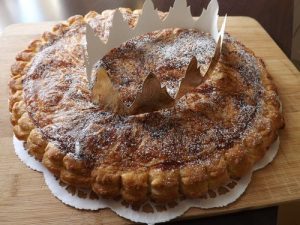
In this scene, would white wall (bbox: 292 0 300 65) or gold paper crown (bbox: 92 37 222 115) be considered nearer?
gold paper crown (bbox: 92 37 222 115)

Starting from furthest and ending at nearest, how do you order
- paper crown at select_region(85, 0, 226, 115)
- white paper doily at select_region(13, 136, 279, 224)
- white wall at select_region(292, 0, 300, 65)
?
white wall at select_region(292, 0, 300, 65) < paper crown at select_region(85, 0, 226, 115) < white paper doily at select_region(13, 136, 279, 224)

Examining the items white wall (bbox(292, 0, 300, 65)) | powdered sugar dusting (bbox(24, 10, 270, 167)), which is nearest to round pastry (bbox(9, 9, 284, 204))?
powdered sugar dusting (bbox(24, 10, 270, 167))

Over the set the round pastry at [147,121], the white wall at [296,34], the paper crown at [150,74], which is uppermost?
the paper crown at [150,74]

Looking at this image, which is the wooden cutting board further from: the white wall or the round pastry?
the white wall

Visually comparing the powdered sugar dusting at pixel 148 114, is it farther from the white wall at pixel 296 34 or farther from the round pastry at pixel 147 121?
the white wall at pixel 296 34

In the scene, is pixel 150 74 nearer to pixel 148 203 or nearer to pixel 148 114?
pixel 148 114


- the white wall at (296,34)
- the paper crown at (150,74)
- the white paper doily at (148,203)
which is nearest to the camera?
the white paper doily at (148,203)

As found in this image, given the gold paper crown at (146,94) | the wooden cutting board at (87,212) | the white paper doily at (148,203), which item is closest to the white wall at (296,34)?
the wooden cutting board at (87,212)
